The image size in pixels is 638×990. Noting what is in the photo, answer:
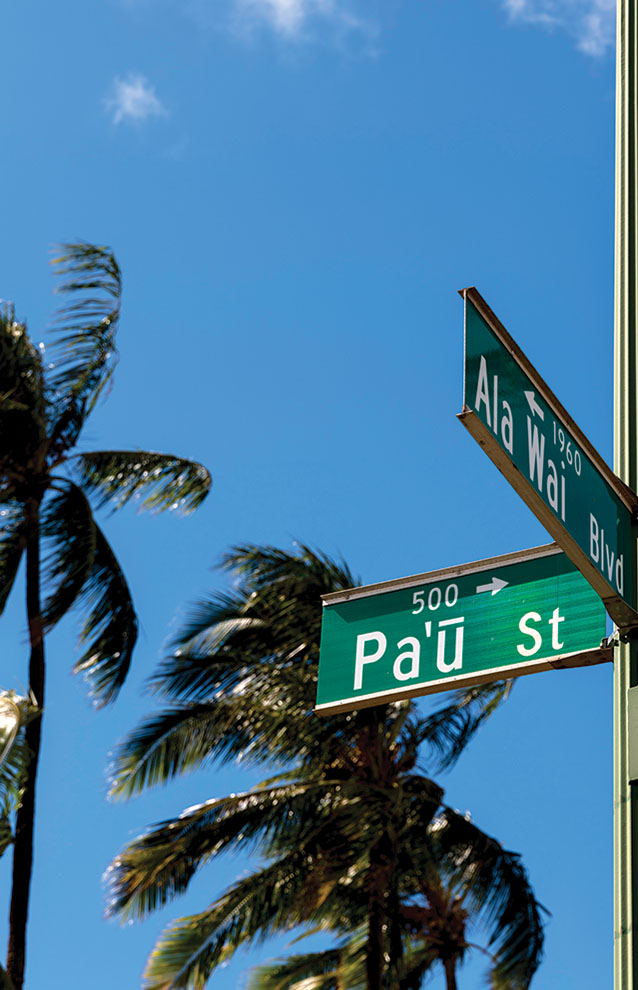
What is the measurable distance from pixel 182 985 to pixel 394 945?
2.30m

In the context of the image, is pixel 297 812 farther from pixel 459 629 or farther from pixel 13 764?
pixel 459 629

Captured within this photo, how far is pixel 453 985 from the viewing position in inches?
788

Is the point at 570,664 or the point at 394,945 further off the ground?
the point at 394,945

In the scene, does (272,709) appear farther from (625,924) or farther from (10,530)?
(625,924)

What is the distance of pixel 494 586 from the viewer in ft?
14.0

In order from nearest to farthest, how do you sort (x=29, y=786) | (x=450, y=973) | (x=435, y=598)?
(x=435, y=598), (x=29, y=786), (x=450, y=973)

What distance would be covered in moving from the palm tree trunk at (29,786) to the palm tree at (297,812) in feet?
3.52

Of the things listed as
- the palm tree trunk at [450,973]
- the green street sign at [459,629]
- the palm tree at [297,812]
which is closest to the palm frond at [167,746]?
the palm tree at [297,812]

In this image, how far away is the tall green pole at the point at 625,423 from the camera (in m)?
3.57

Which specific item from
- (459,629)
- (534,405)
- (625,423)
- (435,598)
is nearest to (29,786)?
(435,598)

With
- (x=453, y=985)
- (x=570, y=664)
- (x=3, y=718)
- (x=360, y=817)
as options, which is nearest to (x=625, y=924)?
(x=570, y=664)

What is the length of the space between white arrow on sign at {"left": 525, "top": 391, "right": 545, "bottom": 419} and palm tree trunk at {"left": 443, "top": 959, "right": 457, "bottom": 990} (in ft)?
57.0

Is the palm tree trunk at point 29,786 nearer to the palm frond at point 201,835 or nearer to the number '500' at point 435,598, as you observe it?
the palm frond at point 201,835

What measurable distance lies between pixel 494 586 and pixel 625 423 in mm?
636
